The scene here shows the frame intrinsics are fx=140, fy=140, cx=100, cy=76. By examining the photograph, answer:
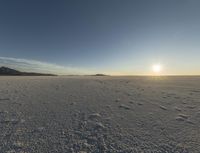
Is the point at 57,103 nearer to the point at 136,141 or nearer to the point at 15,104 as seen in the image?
the point at 15,104

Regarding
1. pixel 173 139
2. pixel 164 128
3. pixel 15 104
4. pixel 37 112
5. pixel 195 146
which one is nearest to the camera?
pixel 195 146

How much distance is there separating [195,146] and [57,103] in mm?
5222

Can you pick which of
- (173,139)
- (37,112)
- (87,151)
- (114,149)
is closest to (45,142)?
(87,151)

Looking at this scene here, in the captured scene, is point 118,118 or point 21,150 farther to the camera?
point 118,118

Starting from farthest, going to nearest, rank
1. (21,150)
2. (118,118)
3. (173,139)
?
(118,118) < (173,139) < (21,150)

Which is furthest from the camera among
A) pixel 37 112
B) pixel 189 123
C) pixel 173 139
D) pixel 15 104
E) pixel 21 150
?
pixel 15 104

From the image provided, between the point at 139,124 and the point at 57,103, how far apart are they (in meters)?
3.78

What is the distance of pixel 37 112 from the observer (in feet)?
16.9

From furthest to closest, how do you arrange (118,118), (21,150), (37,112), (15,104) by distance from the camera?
(15,104) < (37,112) < (118,118) < (21,150)

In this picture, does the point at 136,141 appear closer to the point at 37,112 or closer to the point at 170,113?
the point at 170,113

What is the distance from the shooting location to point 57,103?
638 centimetres

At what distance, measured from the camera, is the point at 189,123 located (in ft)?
14.6

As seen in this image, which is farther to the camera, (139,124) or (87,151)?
(139,124)

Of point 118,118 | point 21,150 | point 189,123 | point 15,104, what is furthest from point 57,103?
point 189,123
